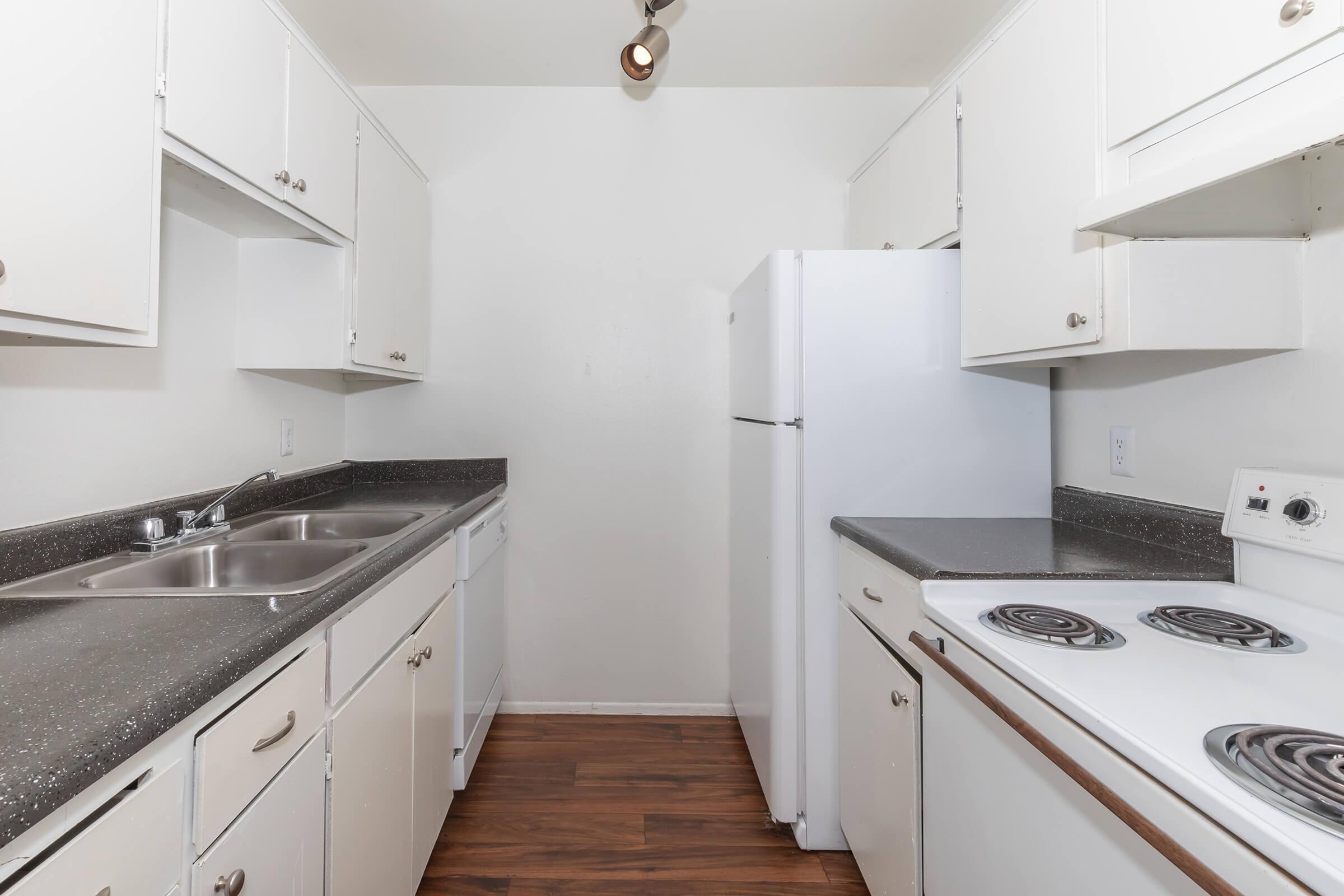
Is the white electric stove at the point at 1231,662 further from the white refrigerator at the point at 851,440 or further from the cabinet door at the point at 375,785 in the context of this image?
the cabinet door at the point at 375,785

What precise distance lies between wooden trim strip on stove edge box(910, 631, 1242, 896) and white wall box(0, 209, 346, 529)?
1755 mm

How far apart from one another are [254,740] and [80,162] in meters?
0.88

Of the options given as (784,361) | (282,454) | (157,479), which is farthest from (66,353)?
(784,361)

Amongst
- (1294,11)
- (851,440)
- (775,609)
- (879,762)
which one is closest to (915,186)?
(851,440)

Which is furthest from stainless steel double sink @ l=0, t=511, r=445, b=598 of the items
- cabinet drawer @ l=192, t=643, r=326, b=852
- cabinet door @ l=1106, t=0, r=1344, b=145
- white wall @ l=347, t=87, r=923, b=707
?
Answer: cabinet door @ l=1106, t=0, r=1344, b=145

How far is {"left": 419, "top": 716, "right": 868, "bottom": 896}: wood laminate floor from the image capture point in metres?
1.61

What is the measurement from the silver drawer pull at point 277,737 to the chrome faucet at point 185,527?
0.69m

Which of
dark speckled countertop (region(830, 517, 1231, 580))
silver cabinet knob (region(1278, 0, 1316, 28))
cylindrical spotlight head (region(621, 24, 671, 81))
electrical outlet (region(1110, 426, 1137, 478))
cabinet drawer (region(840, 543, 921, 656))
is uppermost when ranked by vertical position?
cylindrical spotlight head (region(621, 24, 671, 81))

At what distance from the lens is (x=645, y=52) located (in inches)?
78.8

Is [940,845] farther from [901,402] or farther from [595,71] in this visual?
[595,71]

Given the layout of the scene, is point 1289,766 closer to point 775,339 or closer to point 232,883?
point 232,883

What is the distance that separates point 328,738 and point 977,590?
121 centimetres

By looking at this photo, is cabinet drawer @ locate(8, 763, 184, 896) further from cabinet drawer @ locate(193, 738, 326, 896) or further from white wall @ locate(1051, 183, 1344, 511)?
white wall @ locate(1051, 183, 1344, 511)

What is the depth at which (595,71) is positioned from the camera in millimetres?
2385
